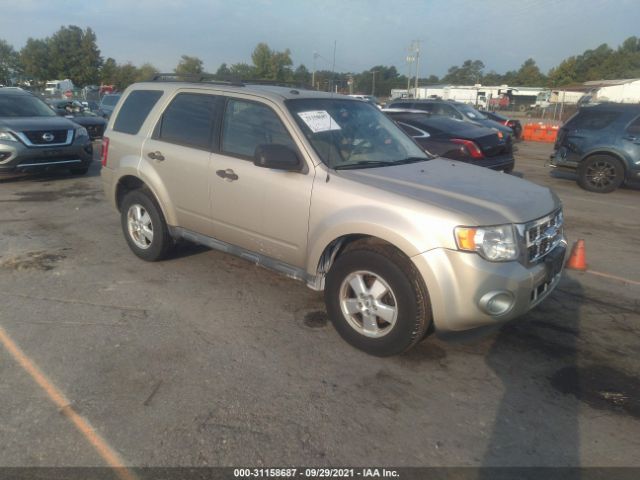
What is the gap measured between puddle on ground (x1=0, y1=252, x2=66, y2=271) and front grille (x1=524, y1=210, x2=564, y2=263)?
4.62 meters

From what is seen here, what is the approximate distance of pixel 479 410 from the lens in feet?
9.93

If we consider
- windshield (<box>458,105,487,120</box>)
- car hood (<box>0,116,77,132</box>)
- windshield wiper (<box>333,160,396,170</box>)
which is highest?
windshield (<box>458,105,487,120</box>)

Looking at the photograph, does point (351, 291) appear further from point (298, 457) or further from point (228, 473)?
point (228, 473)

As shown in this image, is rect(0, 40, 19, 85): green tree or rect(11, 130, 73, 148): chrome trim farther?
rect(0, 40, 19, 85): green tree

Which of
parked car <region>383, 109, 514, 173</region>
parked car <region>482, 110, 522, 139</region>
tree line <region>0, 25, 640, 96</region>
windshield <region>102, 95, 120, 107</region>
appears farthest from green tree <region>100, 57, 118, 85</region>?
parked car <region>383, 109, 514, 173</region>

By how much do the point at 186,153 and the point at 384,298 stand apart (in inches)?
93.4

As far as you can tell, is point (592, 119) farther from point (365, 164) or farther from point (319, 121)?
point (319, 121)

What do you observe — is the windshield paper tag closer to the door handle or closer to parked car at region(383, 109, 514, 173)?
the door handle

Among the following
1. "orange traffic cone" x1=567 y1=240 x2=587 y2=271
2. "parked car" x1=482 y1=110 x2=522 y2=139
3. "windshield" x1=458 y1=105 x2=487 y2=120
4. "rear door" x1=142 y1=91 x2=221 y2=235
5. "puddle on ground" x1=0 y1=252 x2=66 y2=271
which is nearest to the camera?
"rear door" x1=142 y1=91 x2=221 y2=235

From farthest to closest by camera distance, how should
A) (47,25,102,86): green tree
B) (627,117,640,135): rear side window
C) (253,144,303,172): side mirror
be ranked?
(47,25,102,86): green tree
(627,117,640,135): rear side window
(253,144,303,172): side mirror

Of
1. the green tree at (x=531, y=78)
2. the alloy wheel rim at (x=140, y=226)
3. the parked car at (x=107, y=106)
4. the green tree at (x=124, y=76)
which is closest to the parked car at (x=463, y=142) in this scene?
the alloy wheel rim at (x=140, y=226)

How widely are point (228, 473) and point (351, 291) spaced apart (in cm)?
159

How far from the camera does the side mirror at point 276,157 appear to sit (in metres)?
3.67

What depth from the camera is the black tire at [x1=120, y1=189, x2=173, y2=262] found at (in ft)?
16.6
